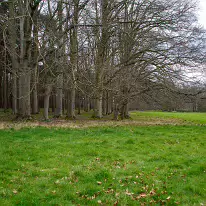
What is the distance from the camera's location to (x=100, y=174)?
5883 mm

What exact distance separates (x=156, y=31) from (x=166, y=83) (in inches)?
166

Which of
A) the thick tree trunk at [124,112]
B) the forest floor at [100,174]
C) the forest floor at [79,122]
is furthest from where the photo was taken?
the thick tree trunk at [124,112]

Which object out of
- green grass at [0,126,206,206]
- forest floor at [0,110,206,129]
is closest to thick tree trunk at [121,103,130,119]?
forest floor at [0,110,206,129]

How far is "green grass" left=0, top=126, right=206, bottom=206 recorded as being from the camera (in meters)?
4.73

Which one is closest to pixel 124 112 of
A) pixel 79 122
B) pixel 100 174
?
pixel 79 122

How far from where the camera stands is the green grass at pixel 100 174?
473cm

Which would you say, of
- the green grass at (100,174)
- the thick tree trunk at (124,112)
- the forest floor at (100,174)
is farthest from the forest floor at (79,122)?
the green grass at (100,174)

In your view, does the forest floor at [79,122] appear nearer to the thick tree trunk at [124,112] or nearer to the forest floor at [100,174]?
the thick tree trunk at [124,112]

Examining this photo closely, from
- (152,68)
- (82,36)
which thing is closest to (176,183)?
(82,36)

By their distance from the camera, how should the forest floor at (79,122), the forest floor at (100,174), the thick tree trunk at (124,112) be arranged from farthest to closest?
1. the thick tree trunk at (124,112)
2. the forest floor at (79,122)
3. the forest floor at (100,174)

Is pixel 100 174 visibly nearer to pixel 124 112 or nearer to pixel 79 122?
pixel 79 122

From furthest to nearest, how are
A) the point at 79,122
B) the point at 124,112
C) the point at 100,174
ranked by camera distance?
the point at 124,112 → the point at 79,122 → the point at 100,174

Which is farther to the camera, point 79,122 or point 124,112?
point 124,112

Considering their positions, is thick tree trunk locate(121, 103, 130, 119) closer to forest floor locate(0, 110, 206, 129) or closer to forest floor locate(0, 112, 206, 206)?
forest floor locate(0, 110, 206, 129)
